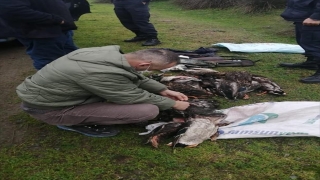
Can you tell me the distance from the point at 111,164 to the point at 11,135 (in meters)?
1.14

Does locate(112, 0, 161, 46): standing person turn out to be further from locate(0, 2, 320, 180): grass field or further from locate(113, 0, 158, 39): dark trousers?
locate(0, 2, 320, 180): grass field

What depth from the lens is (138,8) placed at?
715cm

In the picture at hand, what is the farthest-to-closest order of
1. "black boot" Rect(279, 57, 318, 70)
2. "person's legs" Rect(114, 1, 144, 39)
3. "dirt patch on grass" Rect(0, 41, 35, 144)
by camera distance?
"person's legs" Rect(114, 1, 144, 39) < "black boot" Rect(279, 57, 318, 70) < "dirt patch on grass" Rect(0, 41, 35, 144)

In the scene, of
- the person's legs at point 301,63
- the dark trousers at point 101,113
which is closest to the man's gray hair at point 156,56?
the dark trousers at point 101,113

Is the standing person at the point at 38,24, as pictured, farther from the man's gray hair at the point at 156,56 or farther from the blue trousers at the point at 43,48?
the man's gray hair at the point at 156,56

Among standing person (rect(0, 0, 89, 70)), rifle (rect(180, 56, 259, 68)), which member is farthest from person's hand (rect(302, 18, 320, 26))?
standing person (rect(0, 0, 89, 70))

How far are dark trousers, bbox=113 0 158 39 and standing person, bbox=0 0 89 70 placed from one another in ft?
9.61

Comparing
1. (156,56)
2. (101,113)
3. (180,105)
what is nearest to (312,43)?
(180,105)

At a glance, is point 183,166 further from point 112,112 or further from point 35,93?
point 35,93

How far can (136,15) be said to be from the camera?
7219 millimetres

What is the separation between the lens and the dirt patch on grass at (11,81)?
3516mm

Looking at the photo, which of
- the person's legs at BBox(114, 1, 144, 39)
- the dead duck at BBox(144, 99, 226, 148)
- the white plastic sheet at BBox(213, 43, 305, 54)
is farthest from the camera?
the person's legs at BBox(114, 1, 144, 39)

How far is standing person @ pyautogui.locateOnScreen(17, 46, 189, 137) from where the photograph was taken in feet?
9.77

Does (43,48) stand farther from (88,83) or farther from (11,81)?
(88,83)
